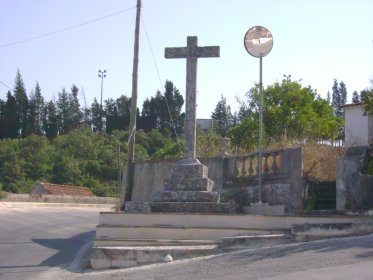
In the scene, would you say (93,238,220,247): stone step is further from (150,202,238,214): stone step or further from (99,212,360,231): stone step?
(150,202,238,214): stone step

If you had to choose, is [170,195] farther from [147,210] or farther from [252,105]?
[252,105]

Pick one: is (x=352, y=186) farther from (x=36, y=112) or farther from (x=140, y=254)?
(x=36, y=112)

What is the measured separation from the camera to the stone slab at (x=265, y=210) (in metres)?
12.6

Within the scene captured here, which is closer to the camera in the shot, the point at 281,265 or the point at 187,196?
the point at 281,265

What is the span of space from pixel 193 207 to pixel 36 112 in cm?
6596

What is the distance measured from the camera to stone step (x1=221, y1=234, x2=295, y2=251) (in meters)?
10.5

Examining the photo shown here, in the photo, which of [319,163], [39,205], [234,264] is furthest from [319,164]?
[39,205]

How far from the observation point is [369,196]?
12195 millimetres

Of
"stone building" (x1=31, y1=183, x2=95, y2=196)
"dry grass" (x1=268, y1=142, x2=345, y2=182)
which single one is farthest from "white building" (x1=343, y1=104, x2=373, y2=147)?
"stone building" (x1=31, y1=183, x2=95, y2=196)

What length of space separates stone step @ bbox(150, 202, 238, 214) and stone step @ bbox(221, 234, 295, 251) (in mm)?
2033

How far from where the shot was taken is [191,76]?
14234 mm

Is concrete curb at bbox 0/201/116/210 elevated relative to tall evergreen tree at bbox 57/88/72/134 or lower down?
lower down

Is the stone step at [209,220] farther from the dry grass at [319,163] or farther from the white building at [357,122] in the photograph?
the white building at [357,122]

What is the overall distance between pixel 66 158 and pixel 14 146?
6.33m
